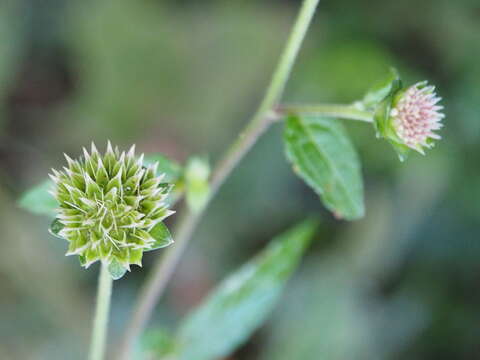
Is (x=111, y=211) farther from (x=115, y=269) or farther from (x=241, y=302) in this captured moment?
(x=241, y=302)

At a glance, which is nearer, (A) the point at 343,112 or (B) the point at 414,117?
(B) the point at 414,117

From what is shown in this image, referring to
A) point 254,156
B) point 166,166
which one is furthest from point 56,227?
point 254,156

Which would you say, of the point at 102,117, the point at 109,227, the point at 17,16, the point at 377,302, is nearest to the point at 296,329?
the point at 377,302

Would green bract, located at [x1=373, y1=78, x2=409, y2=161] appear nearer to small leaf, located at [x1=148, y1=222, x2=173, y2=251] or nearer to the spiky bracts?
the spiky bracts

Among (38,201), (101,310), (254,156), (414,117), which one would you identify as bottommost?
(414,117)

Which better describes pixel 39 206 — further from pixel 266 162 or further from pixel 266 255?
pixel 266 162
